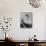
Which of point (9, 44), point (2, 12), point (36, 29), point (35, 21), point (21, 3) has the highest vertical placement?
point (21, 3)

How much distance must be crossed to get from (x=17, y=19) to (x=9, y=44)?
119cm

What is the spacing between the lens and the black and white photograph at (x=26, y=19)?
4.61m

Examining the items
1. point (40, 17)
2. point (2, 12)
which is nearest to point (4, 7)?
point (2, 12)

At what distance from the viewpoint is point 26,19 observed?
465 cm

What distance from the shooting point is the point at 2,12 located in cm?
457

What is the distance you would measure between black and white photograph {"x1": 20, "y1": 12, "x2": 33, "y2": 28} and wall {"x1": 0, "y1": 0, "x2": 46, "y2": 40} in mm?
112

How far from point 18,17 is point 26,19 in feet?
1.01

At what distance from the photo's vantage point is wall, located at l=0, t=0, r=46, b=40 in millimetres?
4578

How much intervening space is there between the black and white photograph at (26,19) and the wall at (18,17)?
0.11 meters

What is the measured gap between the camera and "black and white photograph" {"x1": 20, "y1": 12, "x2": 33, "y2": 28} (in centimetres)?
461

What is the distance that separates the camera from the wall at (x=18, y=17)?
458 cm

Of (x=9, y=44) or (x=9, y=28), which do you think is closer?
(x=9, y=44)

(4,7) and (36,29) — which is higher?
(4,7)

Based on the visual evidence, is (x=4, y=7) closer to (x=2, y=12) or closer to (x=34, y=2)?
(x=2, y=12)
